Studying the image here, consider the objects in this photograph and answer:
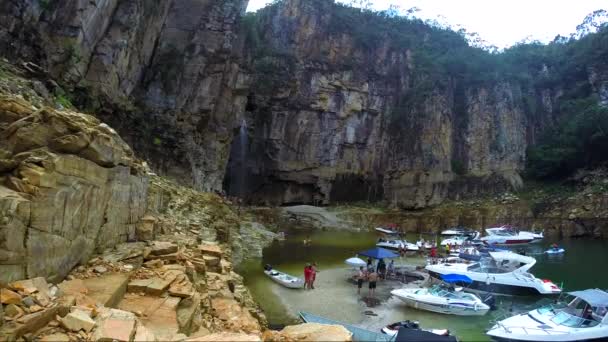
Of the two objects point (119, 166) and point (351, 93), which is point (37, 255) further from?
point (351, 93)

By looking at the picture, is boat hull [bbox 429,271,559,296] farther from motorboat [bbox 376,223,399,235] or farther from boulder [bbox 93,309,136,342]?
motorboat [bbox 376,223,399,235]

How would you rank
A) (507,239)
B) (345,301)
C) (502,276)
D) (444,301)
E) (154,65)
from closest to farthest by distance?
(444,301) < (345,301) < (502,276) < (507,239) < (154,65)

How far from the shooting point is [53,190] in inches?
323

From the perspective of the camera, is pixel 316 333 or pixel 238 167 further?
pixel 238 167

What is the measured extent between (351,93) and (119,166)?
→ 5650cm

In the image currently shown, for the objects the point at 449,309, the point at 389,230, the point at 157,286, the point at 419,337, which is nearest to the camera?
the point at 157,286

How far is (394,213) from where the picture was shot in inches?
2256

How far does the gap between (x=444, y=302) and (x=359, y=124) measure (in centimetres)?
5054

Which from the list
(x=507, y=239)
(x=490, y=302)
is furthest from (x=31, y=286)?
(x=507, y=239)

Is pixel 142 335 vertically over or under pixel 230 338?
under

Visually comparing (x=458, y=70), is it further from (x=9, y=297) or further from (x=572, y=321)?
(x=9, y=297)

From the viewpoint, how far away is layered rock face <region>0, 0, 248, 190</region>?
27.2 m

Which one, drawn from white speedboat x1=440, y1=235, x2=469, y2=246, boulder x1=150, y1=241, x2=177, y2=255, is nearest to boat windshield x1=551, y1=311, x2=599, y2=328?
boulder x1=150, y1=241, x2=177, y2=255

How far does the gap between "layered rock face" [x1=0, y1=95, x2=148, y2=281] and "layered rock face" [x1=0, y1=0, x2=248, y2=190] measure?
55.1ft
